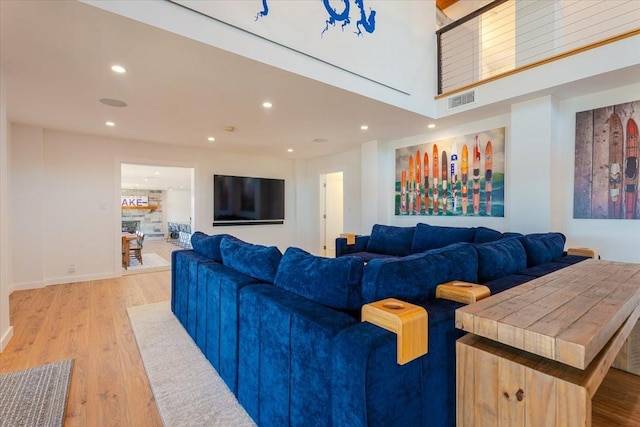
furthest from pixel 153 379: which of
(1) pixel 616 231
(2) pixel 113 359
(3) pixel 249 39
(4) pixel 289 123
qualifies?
(1) pixel 616 231

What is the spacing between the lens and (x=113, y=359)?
2.39 metres

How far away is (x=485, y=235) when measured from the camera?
359 centimetres

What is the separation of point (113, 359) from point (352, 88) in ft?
10.8

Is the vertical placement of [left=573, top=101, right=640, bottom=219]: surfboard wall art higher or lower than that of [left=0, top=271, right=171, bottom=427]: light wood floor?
higher

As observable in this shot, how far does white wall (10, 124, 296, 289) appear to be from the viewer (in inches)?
174

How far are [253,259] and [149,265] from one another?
211 inches

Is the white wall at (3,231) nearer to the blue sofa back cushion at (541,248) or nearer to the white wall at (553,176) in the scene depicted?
the blue sofa back cushion at (541,248)

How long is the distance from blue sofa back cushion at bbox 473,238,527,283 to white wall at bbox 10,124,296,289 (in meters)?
5.49

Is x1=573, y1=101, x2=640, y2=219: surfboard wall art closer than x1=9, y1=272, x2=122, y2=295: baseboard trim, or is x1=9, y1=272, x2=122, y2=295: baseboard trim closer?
x1=573, y1=101, x2=640, y2=219: surfboard wall art

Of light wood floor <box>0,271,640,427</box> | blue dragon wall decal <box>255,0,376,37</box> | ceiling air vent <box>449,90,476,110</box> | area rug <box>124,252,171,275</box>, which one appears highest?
blue dragon wall decal <box>255,0,376,37</box>

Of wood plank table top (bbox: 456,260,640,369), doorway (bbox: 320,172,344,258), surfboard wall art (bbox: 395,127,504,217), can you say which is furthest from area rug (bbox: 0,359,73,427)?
doorway (bbox: 320,172,344,258)

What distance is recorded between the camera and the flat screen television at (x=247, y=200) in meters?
6.27

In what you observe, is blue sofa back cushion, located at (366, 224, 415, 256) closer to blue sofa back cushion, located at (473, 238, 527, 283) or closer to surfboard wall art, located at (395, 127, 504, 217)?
surfboard wall art, located at (395, 127, 504, 217)

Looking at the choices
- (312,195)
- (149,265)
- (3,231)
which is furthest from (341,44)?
(149,265)
